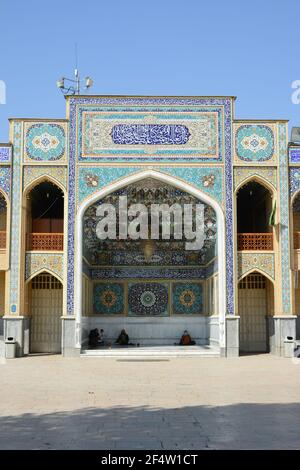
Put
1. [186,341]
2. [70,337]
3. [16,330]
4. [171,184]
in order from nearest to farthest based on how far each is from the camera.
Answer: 1. [70,337]
2. [16,330]
3. [171,184]
4. [186,341]

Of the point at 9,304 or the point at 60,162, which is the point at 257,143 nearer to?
the point at 60,162

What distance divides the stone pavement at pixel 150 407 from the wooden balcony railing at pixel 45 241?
3.86m

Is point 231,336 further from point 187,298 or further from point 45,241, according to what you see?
point 45,241

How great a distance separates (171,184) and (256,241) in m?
2.74

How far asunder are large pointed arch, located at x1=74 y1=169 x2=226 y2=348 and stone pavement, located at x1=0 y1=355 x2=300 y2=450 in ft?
8.72

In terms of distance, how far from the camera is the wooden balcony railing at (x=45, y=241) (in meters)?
15.8

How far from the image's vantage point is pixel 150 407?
7.32m

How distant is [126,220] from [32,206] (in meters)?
2.75

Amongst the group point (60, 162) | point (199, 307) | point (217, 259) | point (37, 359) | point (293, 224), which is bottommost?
point (37, 359)

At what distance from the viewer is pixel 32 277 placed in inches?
611

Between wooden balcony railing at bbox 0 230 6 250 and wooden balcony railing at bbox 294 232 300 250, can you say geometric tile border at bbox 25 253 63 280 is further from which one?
wooden balcony railing at bbox 294 232 300 250

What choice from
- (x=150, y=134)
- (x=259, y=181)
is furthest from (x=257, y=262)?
(x=150, y=134)

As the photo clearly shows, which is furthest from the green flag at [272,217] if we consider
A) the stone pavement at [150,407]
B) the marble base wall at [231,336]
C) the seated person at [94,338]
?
the seated person at [94,338]
